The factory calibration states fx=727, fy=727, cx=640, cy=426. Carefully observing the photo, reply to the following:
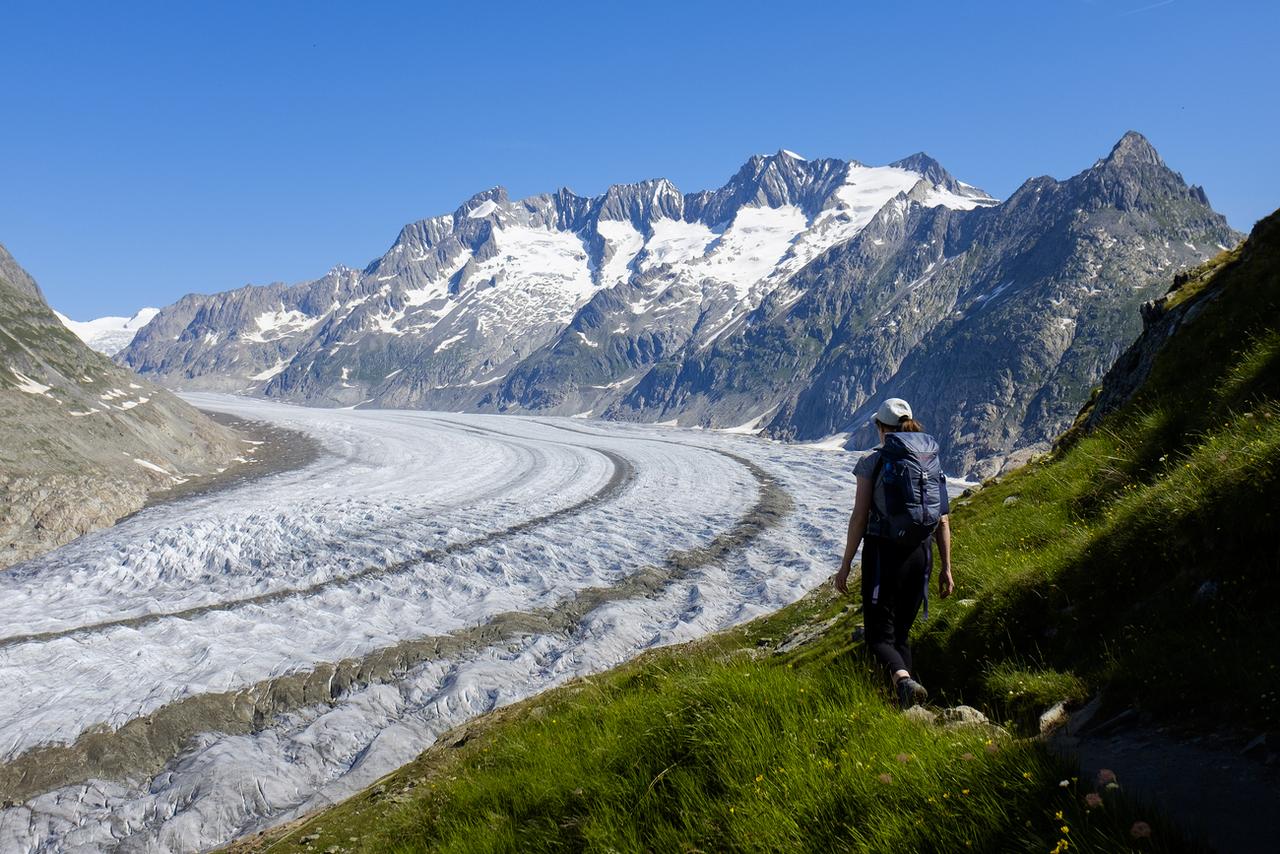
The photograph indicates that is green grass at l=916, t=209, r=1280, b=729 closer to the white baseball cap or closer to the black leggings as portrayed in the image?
the black leggings

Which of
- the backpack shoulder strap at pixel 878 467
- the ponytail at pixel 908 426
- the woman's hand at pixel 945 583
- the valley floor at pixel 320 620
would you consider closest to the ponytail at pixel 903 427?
the ponytail at pixel 908 426

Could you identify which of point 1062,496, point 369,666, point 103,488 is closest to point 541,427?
point 103,488

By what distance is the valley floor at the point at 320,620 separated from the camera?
2156 centimetres

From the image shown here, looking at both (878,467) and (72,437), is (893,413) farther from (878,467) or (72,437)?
(72,437)

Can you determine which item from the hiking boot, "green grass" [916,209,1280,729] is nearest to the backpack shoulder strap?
the hiking boot

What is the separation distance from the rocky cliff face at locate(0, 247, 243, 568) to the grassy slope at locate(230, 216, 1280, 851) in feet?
154

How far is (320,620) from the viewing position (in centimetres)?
3294

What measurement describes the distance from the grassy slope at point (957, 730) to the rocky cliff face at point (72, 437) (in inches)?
1843

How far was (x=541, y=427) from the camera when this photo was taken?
417 ft

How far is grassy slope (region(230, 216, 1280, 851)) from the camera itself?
3.97 meters

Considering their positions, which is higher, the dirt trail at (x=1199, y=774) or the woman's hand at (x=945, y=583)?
the woman's hand at (x=945, y=583)

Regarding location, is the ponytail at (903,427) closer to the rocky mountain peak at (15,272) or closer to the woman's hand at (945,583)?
the woman's hand at (945,583)

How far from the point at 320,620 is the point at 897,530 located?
105 ft

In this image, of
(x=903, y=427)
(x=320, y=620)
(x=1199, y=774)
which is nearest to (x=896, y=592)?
(x=903, y=427)
